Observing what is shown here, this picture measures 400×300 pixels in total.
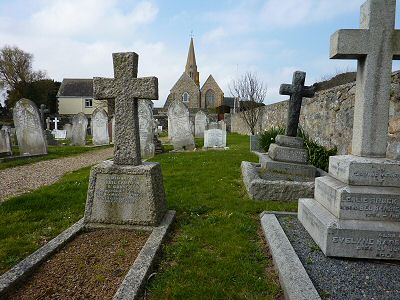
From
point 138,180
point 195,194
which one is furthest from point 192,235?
point 195,194

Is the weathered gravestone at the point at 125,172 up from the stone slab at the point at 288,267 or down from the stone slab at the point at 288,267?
up

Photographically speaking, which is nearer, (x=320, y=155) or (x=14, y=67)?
(x=320, y=155)

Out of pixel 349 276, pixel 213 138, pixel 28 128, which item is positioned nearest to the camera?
pixel 349 276

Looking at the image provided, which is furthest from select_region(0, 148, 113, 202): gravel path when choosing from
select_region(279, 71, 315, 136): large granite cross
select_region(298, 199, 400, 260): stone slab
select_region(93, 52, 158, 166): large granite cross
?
select_region(279, 71, 315, 136): large granite cross

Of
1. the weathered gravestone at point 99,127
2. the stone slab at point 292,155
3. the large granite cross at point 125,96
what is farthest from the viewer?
the weathered gravestone at point 99,127

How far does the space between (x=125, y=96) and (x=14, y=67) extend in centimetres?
5039

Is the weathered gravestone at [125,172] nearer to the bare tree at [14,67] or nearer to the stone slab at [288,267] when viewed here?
→ the stone slab at [288,267]

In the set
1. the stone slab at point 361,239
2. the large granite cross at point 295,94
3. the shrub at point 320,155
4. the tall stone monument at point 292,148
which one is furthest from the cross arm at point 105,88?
the shrub at point 320,155

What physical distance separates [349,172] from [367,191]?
25 centimetres

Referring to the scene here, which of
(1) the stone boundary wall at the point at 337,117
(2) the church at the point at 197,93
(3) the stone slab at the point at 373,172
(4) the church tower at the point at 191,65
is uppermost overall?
(4) the church tower at the point at 191,65

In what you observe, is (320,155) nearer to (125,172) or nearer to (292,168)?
(292,168)

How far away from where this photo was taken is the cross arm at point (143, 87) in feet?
13.7

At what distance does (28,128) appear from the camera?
11969 mm

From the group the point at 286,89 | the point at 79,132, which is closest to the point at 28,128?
the point at 79,132
